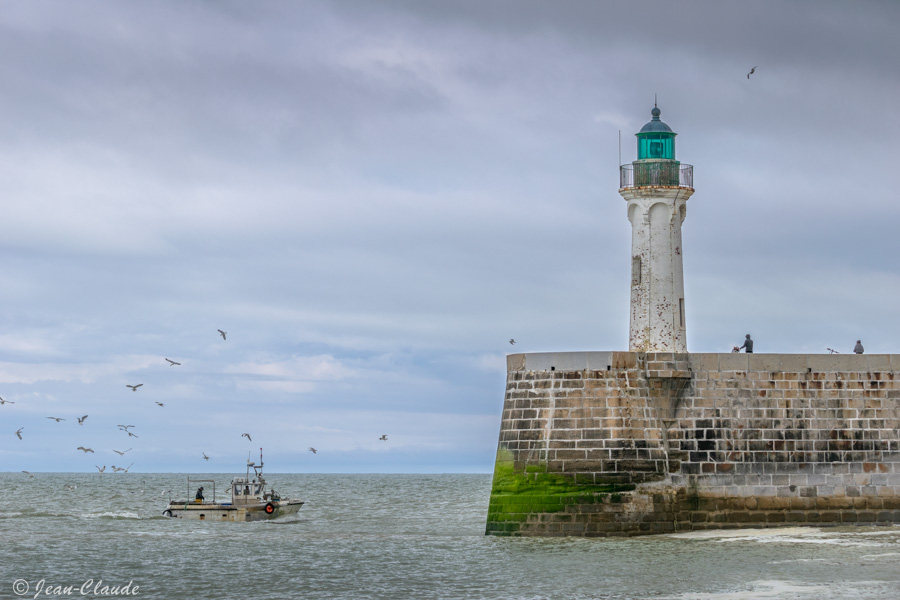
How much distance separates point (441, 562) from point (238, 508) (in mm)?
16029

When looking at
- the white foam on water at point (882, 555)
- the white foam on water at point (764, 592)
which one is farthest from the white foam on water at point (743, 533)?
the white foam on water at point (764, 592)

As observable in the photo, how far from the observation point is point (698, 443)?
2638cm

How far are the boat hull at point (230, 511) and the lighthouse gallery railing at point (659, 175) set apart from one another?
17859 mm

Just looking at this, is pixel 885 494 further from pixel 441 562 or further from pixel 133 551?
pixel 133 551

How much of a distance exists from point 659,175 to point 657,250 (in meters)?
1.89

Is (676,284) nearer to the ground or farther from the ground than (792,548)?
farther from the ground

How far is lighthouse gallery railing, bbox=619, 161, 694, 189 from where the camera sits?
2925cm

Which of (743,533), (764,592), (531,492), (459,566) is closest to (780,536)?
(743,533)

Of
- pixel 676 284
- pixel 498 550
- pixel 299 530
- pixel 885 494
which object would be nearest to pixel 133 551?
pixel 299 530

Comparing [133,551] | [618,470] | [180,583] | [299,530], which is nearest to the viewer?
[180,583]

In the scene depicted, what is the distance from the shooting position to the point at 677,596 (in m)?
19.7

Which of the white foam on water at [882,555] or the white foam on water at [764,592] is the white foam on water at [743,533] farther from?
the white foam on water at [764,592]

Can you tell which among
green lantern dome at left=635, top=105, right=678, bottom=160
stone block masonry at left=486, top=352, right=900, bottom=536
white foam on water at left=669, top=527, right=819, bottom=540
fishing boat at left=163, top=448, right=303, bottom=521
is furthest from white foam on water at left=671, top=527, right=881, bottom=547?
fishing boat at left=163, top=448, right=303, bottom=521

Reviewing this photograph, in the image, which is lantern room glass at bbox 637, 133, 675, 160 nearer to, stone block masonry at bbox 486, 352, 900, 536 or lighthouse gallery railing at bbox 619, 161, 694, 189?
lighthouse gallery railing at bbox 619, 161, 694, 189
